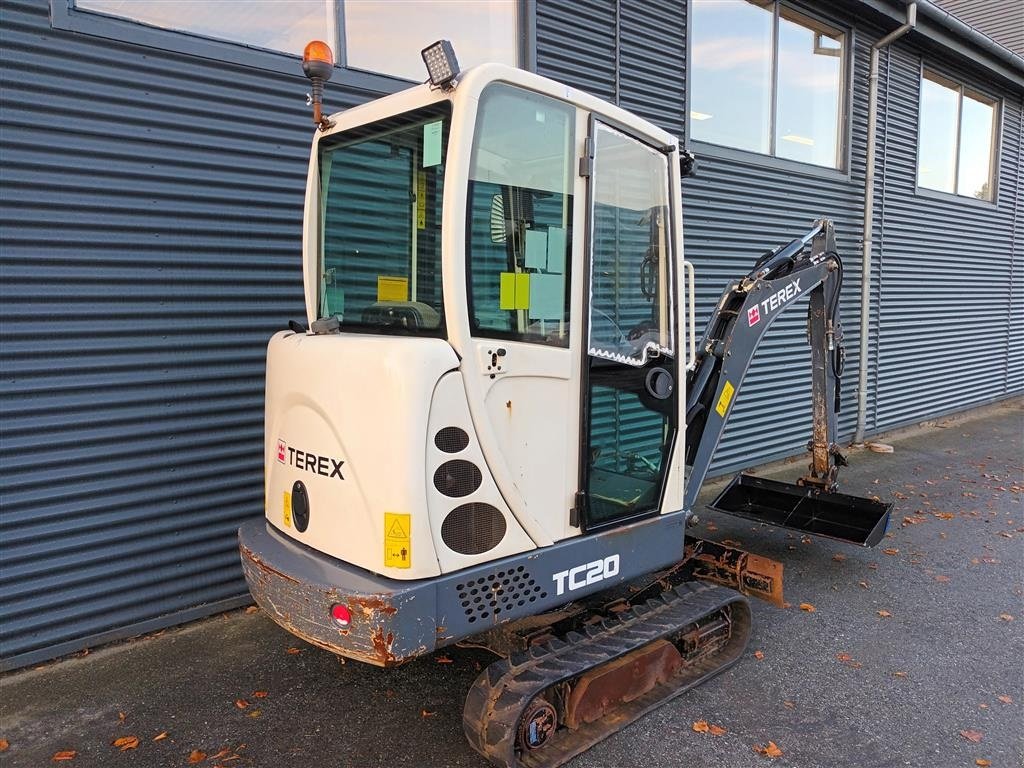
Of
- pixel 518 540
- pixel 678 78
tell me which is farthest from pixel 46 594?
pixel 678 78

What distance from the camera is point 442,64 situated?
274 centimetres

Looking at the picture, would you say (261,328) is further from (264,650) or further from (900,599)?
(900,599)

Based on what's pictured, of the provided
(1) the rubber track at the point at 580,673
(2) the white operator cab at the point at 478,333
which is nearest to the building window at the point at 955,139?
(2) the white operator cab at the point at 478,333

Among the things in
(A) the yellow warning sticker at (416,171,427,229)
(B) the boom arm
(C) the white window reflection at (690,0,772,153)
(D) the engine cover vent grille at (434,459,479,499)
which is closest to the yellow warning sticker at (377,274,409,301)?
(A) the yellow warning sticker at (416,171,427,229)

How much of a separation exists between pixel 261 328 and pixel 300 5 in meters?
2.22

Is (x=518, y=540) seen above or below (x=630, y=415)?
below

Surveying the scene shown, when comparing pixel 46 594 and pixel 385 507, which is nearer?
pixel 385 507

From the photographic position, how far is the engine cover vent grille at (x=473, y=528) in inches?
111

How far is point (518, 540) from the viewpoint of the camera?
9.93 feet

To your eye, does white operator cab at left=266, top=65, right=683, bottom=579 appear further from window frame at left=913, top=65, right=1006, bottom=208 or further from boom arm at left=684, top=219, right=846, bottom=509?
window frame at left=913, top=65, right=1006, bottom=208

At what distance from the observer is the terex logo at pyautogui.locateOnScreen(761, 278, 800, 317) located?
4590mm

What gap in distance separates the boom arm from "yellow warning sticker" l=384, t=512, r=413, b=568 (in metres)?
1.81

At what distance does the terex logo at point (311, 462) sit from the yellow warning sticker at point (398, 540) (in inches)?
13.2

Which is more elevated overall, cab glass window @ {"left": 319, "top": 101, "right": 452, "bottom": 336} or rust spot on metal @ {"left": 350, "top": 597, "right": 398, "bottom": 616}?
cab glass window @ {"left": 319, "top": 101, "right": 452, "bottom": 336}
